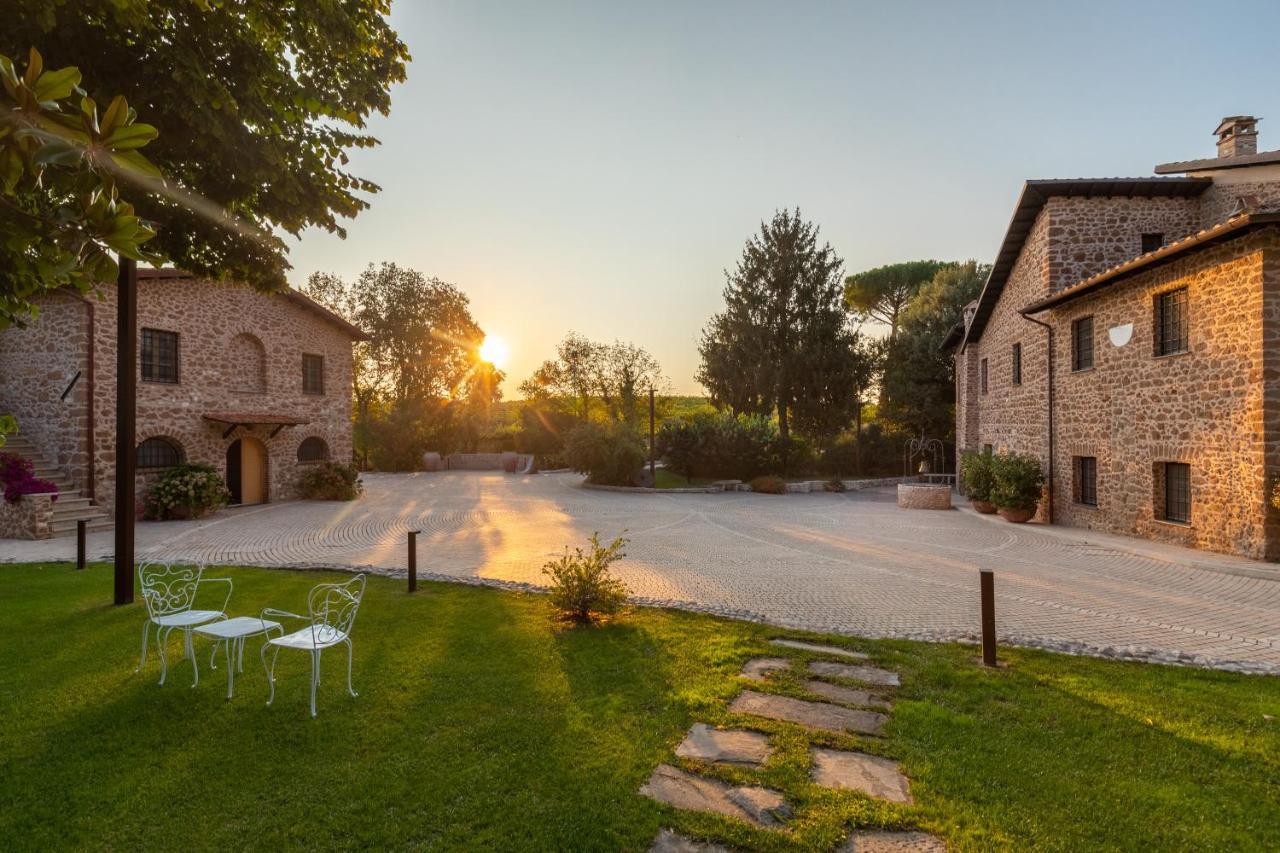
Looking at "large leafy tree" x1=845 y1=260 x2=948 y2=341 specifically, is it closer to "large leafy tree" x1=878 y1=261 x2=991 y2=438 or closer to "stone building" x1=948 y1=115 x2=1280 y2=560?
"large leafy tree" x1=878 y1=261 x2=991 y2=438

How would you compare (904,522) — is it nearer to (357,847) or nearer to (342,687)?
(342,687)

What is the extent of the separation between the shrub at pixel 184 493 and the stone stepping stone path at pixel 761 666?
16.2 meters

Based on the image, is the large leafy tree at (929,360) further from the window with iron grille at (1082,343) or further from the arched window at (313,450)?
the arched window at (313,450)

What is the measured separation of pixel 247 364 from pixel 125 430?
42.6ft

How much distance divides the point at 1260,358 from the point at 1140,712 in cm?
882

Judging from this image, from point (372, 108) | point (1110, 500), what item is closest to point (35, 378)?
point (372, 108)

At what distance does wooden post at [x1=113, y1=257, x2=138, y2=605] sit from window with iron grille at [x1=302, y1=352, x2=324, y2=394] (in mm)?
14213

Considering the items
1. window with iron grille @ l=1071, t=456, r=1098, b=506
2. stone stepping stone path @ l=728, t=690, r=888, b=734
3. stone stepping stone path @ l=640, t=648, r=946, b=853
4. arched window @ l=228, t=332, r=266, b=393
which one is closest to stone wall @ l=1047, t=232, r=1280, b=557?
window with iron grille @ l=1071, t=456, r=1098, b=506

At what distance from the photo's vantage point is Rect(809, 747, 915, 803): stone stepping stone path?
374 centimetres

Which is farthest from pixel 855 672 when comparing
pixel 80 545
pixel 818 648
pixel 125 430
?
pixel 80 545

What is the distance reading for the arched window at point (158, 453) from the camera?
16.7 metres

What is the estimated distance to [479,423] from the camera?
40594 mm

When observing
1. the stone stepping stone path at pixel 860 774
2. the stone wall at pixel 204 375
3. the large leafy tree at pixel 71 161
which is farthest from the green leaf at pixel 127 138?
the stone wall at pixel 204 375

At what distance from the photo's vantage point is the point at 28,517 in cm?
1340
